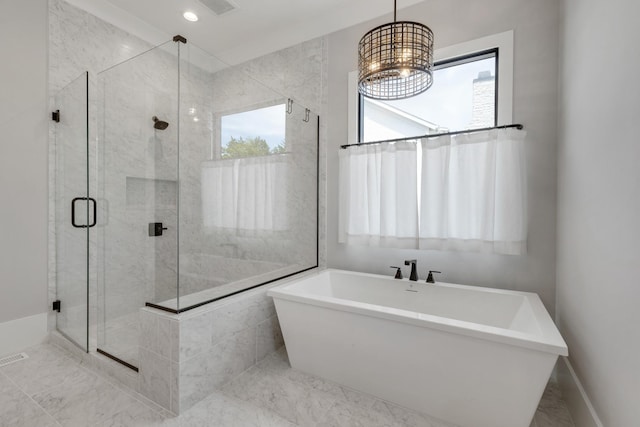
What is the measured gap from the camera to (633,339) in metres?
1.03

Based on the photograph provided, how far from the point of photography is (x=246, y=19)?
114 inches

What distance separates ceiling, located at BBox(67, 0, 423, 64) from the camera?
266 centimetres

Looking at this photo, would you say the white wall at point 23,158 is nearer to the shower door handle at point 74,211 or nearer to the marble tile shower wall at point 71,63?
Result: the marble tile shower wall at point 71,63

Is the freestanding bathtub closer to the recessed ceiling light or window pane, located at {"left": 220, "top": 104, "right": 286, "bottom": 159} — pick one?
window pane, located at {"left": 220, "top": 104, "right": 286, "bottom": 159}

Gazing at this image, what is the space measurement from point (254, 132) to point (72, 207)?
5.14ft

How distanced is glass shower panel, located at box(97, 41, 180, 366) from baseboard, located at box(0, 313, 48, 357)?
0.59 meters

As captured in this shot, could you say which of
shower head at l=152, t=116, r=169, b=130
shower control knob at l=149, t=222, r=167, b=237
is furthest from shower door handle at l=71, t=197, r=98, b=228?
shower head at l=152, t=116, r=169, b=130

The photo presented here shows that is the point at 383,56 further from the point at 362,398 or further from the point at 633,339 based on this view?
the point at 362,398

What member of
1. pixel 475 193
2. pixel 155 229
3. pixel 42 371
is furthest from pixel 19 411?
pixel 475 193

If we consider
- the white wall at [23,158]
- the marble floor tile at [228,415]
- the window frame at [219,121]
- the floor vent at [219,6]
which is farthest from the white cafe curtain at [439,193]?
the white wall at [23,158]

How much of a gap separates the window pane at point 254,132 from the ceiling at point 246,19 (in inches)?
35.1

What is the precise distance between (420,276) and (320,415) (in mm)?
1302

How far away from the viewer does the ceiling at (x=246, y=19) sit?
2.66m

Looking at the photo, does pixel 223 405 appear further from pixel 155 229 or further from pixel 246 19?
pixel 246 19
